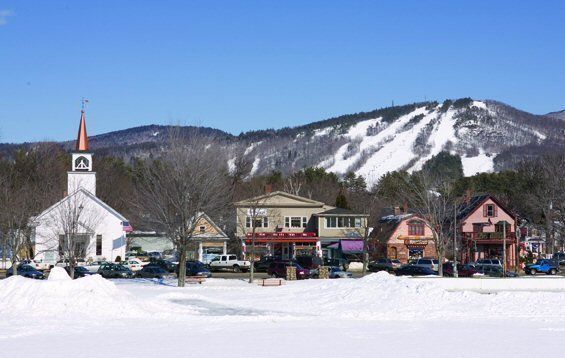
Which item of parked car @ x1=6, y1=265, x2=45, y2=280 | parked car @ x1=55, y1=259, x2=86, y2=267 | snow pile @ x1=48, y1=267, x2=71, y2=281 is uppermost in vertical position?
parked car @ x1=55, y1=259, x2=86, y2=267

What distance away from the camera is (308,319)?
3072cm

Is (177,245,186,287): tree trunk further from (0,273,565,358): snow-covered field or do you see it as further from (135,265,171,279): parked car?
(135,265,171,279): parked car

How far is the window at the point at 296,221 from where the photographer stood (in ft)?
276

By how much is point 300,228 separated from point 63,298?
53718 millimetres

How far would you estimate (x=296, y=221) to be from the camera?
276 ft

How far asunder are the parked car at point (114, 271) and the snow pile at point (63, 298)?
23.8 m

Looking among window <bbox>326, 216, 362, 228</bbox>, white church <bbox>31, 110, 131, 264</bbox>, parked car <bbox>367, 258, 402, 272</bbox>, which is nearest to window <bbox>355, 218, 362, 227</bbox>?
window <bbox>326, 216, 362, 228</bbox>

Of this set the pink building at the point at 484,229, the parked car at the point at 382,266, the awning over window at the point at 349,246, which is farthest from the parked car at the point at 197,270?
the pink building at the point at 484,229

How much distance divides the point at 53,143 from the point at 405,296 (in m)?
100

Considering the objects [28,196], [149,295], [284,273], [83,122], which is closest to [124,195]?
[83,122]

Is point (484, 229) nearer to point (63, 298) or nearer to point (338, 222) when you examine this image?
point (338, 222)

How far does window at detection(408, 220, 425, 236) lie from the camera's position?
79188mm

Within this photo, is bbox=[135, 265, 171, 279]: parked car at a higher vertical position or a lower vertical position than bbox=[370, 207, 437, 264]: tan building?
lower

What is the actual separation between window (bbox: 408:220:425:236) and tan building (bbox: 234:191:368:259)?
4.91 metres
